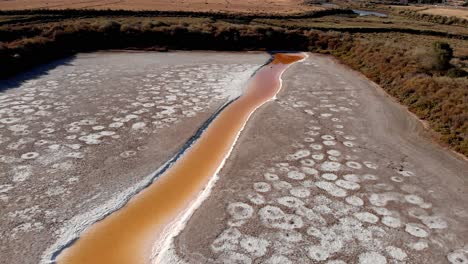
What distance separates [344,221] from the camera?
8.20 m

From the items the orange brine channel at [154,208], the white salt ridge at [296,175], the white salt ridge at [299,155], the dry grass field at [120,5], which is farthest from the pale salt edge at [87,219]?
the dry grass field at [120,5]

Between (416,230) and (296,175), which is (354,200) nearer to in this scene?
(416,230)

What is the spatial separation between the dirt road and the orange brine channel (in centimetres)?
54

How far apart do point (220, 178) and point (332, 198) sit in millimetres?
2647

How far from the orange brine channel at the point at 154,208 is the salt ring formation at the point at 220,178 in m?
0.03

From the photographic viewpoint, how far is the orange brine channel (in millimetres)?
7230

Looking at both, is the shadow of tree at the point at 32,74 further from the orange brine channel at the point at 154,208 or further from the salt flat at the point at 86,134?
the orange brine channel at the point at 154,208

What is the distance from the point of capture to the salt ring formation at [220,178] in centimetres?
741

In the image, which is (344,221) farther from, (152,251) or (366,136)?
(366,136)

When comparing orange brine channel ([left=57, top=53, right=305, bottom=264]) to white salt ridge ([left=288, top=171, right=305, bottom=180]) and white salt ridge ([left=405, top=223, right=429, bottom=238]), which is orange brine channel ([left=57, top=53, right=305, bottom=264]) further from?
white salt ridge ([left=405, top=223, right=429, bottom=238])

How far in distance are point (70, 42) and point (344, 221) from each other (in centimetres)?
2204

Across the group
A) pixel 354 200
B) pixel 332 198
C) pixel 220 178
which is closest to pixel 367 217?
pixel 354 200

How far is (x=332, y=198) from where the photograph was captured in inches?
355

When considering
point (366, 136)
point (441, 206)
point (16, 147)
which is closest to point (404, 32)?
point (366, 136)
